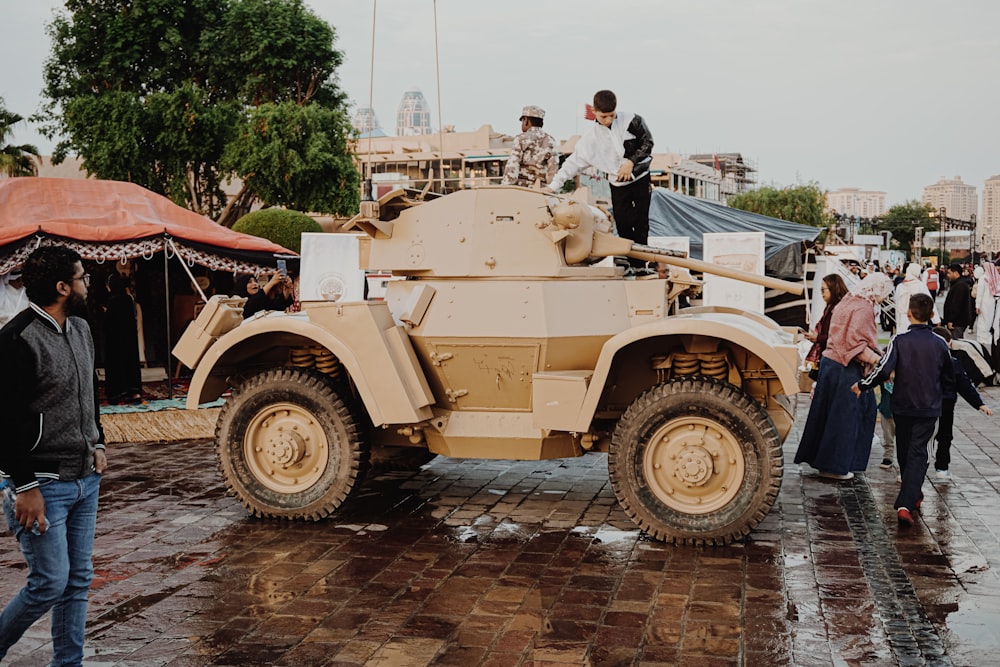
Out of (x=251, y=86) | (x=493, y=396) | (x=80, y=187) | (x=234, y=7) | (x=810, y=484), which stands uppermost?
(x=234, y=7)

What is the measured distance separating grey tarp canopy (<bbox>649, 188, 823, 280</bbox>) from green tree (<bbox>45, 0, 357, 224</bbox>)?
14.6 meters

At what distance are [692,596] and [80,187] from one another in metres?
11.0

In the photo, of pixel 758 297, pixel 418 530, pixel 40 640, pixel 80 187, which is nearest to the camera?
pixel 40 640

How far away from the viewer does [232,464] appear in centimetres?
742

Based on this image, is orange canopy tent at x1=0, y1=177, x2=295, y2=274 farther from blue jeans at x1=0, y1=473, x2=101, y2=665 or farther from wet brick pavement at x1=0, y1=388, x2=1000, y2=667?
blue jeans at x1=0, y1=473, x2=101, y2=665

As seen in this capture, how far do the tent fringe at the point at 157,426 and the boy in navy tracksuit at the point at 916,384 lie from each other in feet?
24.2

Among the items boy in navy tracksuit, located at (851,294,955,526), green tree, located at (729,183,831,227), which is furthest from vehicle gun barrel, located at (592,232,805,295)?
green tree, located at (729,183,831,227)

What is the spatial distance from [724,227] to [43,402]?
15289mm

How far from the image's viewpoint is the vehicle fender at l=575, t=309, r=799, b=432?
6488 millimetres

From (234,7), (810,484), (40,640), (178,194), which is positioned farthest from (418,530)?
(234,7)

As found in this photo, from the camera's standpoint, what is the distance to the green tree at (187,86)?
95.6 feet

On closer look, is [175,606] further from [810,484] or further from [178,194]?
[178,194]

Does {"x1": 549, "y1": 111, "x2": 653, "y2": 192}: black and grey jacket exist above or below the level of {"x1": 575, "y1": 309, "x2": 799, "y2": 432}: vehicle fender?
above

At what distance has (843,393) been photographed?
8469 millimetres
